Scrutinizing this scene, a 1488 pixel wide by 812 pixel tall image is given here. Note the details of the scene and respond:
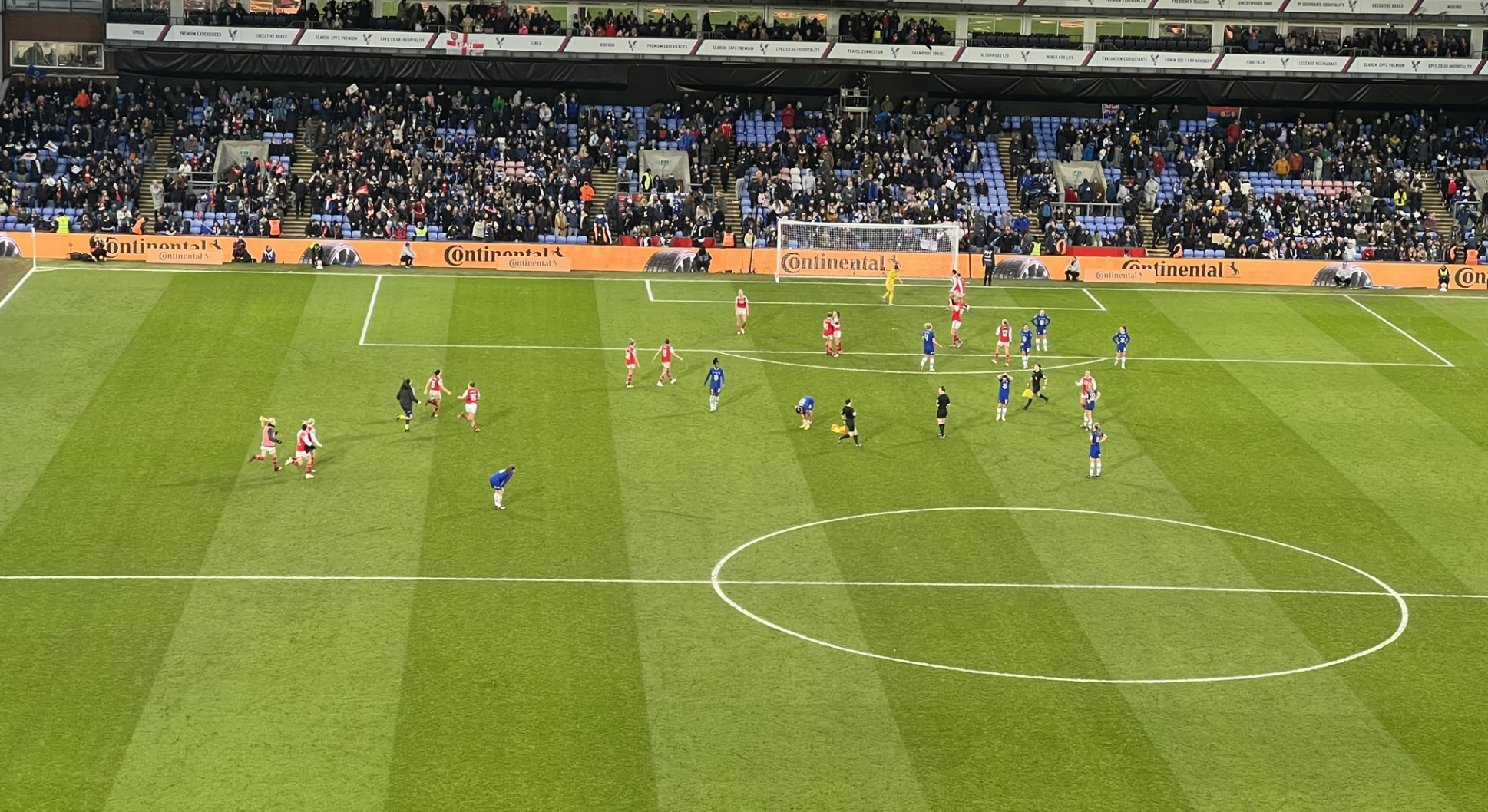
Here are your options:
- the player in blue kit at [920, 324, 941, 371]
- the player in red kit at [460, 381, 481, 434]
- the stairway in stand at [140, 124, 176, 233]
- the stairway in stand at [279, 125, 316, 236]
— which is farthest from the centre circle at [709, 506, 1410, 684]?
the stairway in stand at [140, 124, 176, 233]

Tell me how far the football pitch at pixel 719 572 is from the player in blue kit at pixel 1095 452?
1.00ft

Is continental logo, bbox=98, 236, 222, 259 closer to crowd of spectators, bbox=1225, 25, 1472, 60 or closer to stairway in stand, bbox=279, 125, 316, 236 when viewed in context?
stairway in stand, bbox=279, 125, 316, 236

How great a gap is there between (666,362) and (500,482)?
1269 cm

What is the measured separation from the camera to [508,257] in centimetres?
6750

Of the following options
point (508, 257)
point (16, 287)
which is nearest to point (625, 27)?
point (508, 257)

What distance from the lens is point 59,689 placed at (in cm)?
2950

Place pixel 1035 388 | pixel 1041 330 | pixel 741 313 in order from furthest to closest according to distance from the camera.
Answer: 1. pixel 741 313
2. pixel 1041 330
3. pixel 1035 388

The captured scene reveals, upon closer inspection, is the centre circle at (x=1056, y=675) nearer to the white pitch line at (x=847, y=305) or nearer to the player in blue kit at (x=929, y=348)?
the player in blue kit at (x=929, y=348)

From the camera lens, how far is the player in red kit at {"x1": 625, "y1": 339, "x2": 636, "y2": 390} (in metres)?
50.2

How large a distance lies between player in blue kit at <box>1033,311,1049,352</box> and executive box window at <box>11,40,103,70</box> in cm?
4412

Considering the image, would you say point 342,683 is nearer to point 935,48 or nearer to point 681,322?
point 681,322

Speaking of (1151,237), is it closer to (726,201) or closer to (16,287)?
(726,201)

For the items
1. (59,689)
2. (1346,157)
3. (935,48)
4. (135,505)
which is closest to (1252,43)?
(1346,157)

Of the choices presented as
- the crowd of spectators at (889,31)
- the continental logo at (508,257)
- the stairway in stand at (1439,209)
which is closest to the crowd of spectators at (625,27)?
the crowd of spectators at (889,31)
